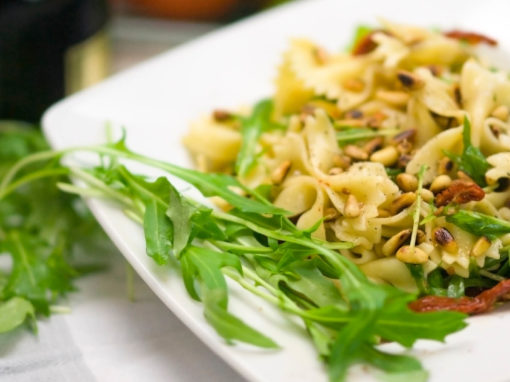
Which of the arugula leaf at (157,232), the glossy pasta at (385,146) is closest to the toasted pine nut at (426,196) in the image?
the glossy pasta at (385,146)

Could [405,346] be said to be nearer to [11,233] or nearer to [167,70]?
[11,233]

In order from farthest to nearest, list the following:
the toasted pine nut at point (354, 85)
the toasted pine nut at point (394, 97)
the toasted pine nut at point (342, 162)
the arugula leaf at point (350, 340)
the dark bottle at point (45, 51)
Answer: the dark bottle at point (45, 51), the toasted pine nut at point (354, 85), the toasted pine nut at point (394, 97), the toasted pine nut at point (342, 162), the arugula leaf at point (350, 340)

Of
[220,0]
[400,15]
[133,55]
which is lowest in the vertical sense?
[133,55]

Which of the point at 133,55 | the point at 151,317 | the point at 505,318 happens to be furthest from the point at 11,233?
the point at 133,55

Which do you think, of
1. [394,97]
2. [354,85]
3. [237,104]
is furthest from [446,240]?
[237,104]

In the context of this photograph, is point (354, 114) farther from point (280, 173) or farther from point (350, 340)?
point (350, 340)

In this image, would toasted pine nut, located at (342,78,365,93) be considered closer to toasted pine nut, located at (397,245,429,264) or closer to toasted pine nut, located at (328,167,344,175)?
toasted pine nut, located at (328,167,344,175)

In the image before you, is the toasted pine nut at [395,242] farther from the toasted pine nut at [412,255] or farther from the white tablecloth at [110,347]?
the white tablecloth at [110,347]
